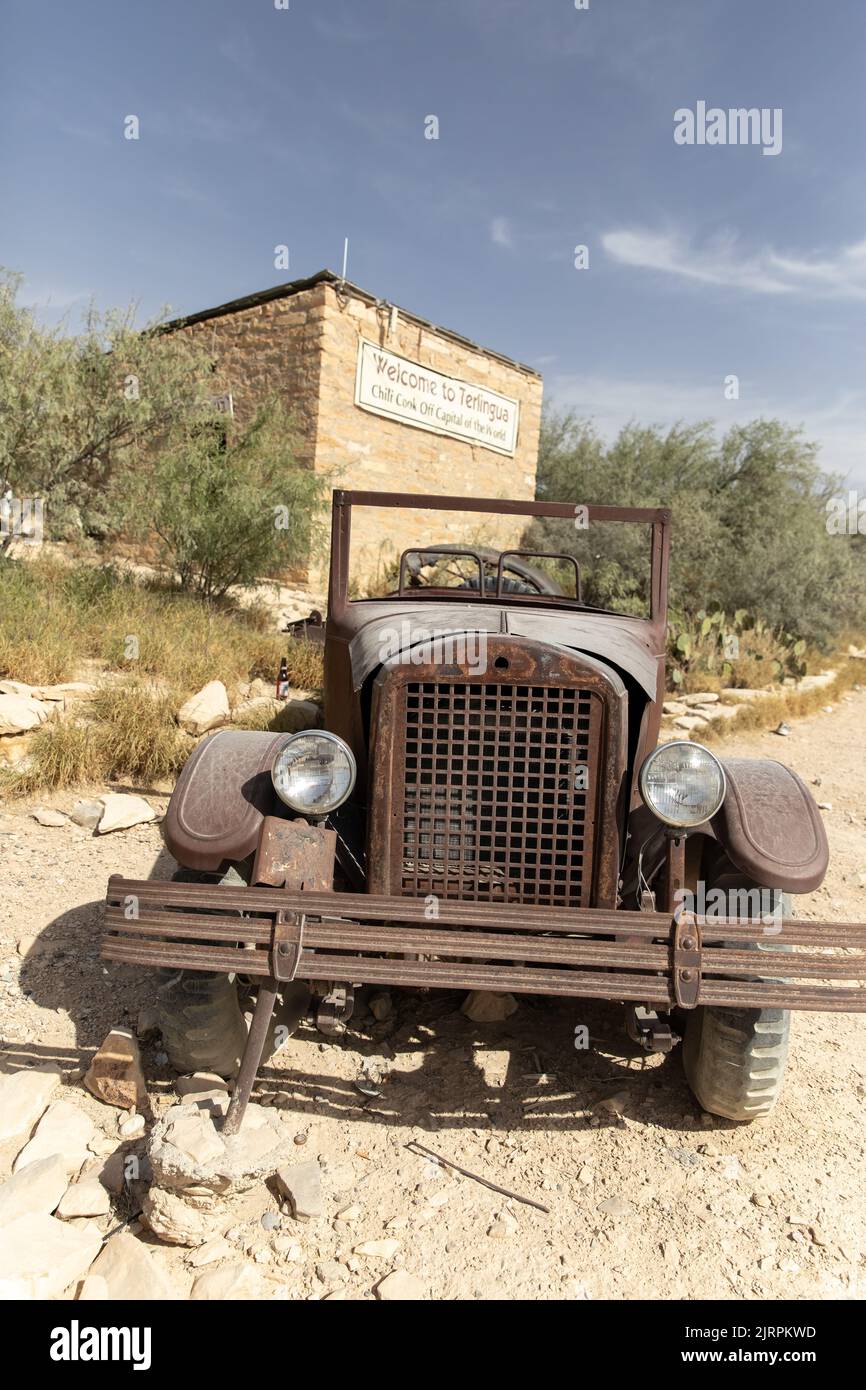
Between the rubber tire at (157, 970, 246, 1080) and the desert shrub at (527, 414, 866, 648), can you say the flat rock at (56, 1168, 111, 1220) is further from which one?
the desert shrub at (527, 414, 866, 648)

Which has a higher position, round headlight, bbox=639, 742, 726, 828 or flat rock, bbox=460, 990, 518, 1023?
round headlight, bbox=639, 742, 726, 828

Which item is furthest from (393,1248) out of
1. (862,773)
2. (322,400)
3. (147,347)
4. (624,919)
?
(322,400)

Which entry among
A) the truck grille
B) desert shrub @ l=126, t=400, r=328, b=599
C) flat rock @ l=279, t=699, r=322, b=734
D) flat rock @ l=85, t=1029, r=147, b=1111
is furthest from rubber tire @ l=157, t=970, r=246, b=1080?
desert shrub @ l=126, t=400, r=328, b=599

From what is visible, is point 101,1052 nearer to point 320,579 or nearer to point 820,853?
point 820,853

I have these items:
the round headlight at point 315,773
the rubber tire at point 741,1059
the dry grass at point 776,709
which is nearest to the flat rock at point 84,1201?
the round headlight at point 315,773

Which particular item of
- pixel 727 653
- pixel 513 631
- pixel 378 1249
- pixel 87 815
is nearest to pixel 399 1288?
pixel 378 1249

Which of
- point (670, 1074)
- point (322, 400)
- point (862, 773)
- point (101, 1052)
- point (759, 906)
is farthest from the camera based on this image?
point (322, 400)

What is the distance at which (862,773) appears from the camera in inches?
300

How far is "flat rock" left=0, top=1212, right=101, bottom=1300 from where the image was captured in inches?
73.2

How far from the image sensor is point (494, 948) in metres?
2.19

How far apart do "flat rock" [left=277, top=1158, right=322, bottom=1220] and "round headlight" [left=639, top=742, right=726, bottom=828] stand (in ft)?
4.59

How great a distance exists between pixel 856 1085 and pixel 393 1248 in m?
1.89

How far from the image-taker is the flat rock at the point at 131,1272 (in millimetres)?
1883

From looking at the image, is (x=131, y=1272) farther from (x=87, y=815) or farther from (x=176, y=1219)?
(x=87, y=815)
